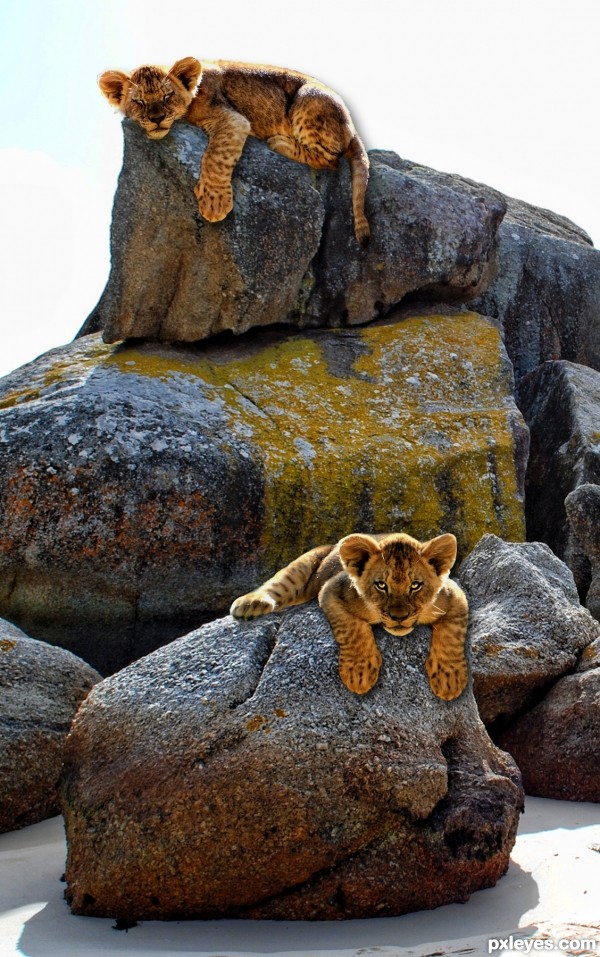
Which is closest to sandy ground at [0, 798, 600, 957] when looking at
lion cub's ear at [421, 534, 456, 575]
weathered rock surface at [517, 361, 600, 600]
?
lion cub's ear at [421, 534, 456, 575]

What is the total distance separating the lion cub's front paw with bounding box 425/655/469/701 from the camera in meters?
5.48

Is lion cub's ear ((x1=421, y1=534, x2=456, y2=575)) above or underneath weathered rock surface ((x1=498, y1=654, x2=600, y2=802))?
above

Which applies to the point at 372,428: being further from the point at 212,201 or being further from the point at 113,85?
the point at 113,85

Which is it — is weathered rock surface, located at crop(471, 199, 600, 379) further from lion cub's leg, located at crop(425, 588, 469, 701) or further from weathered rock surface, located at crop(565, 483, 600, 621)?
lion cub's leg, located at crop(425, 588, 469, 701)

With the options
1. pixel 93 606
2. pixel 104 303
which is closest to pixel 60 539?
pixel 93 606

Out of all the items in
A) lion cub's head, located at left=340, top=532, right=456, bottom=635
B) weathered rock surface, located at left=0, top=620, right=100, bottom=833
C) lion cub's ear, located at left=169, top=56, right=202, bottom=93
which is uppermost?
lion cub's ear, located at left=169, top=56, right=202, bottom=93

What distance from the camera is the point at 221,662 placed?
215 inches

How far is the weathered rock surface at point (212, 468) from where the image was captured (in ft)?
26.8

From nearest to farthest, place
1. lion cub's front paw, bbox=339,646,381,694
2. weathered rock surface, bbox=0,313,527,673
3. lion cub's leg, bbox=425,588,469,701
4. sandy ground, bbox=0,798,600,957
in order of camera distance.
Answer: sandy ground, bbox=0,798,600,957, lion cub's front paw, bbox=339,646,381,694, lion cub's leg, bbox=425,588,469,701, weathered rock surface, bbox=0,313,527,673

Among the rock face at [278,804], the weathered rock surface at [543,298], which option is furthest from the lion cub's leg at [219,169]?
the rock face at [278,804]

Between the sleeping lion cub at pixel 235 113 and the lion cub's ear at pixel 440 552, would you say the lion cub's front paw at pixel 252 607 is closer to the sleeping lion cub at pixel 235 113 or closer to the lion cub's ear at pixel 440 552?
the lion cub's ear at pixel 440 552

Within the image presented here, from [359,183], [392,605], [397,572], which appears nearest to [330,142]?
[359,183]

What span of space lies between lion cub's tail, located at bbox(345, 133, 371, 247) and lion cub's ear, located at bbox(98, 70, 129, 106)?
239 cm

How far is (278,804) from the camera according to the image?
16.0 ft
